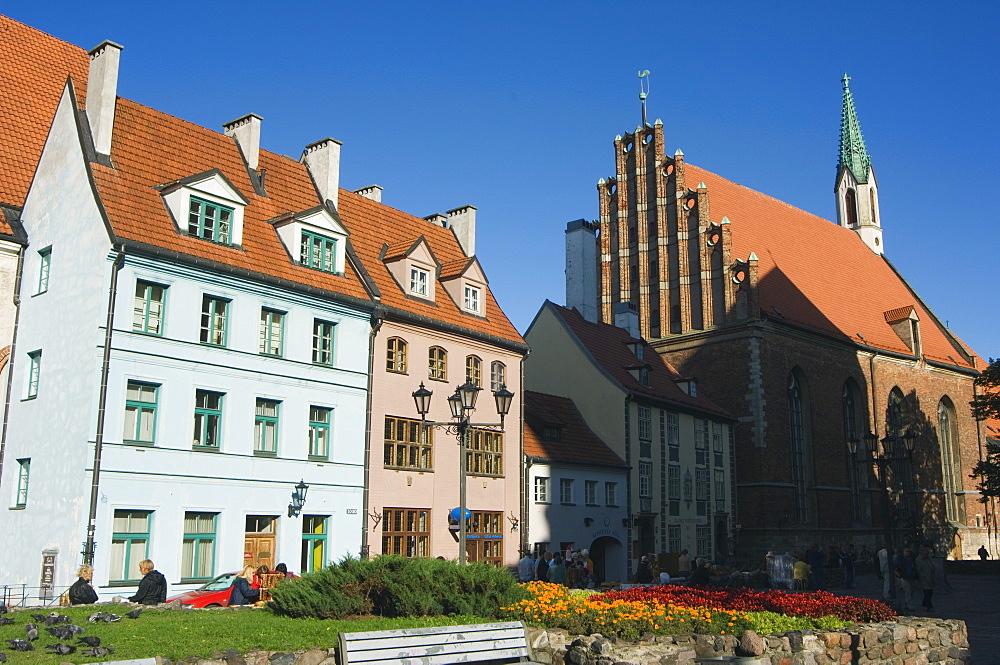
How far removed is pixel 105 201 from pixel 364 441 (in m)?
9.37

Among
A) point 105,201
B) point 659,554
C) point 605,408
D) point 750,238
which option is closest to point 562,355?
point 605,408

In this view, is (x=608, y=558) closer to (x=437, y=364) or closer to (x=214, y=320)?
(x=437, y=364)

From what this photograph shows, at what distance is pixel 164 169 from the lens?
2541cm

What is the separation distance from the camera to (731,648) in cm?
1477

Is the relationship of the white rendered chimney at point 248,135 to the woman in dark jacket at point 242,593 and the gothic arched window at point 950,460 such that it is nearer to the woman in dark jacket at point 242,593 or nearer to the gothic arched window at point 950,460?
the woman in dark jacket at point 242,593

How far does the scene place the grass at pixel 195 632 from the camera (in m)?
11.6

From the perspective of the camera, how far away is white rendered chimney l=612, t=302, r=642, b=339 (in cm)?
4866

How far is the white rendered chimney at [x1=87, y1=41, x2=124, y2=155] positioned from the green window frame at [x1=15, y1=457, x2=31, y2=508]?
303 inches

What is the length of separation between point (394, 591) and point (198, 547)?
9.22m

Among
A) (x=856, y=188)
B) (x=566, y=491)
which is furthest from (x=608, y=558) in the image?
(x=856, y=188)

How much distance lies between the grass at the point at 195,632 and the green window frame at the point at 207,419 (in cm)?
772

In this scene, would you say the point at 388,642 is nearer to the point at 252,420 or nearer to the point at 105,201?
the point at 252,420

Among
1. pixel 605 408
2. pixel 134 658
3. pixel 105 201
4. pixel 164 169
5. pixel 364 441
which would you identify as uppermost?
pixel 164 169

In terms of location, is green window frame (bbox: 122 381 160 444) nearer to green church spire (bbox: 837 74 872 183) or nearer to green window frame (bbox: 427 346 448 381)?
green window frame (bbox: 427 346 448 381)
